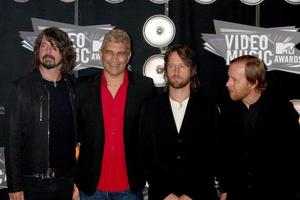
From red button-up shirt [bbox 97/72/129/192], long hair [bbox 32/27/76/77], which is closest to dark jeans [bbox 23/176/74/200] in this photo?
red button-up shirt [bbox 97/72/129/192]

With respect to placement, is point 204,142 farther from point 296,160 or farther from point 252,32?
point 252,32

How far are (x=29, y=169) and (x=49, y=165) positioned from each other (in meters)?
0.14

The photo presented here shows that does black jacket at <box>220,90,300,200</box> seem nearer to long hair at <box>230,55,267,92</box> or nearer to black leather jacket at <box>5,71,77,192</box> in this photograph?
long hair at <box>230,55,267,92</box>

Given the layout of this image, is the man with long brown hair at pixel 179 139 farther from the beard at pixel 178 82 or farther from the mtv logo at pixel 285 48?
the mtv logo at pixel 285 48

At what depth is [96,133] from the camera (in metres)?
2.59

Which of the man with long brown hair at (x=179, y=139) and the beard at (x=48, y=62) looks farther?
the beard at (x=48, y=62)

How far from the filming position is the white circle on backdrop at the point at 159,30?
149 inches

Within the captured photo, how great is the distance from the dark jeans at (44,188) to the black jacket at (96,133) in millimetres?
135

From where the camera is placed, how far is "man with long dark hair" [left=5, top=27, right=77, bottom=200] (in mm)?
2508

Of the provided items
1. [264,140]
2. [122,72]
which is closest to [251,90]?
[264,140]

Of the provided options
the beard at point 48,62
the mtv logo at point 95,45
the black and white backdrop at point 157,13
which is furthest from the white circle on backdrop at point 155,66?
the beard at point 48,62

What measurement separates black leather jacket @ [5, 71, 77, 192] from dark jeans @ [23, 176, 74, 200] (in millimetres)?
70

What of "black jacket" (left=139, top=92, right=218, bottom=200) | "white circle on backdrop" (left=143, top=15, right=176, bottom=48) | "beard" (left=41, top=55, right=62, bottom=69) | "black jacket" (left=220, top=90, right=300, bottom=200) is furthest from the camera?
"white circle on backdrop" (left=143, top=15, right=176, bottom=48)

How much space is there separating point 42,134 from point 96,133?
38cm
